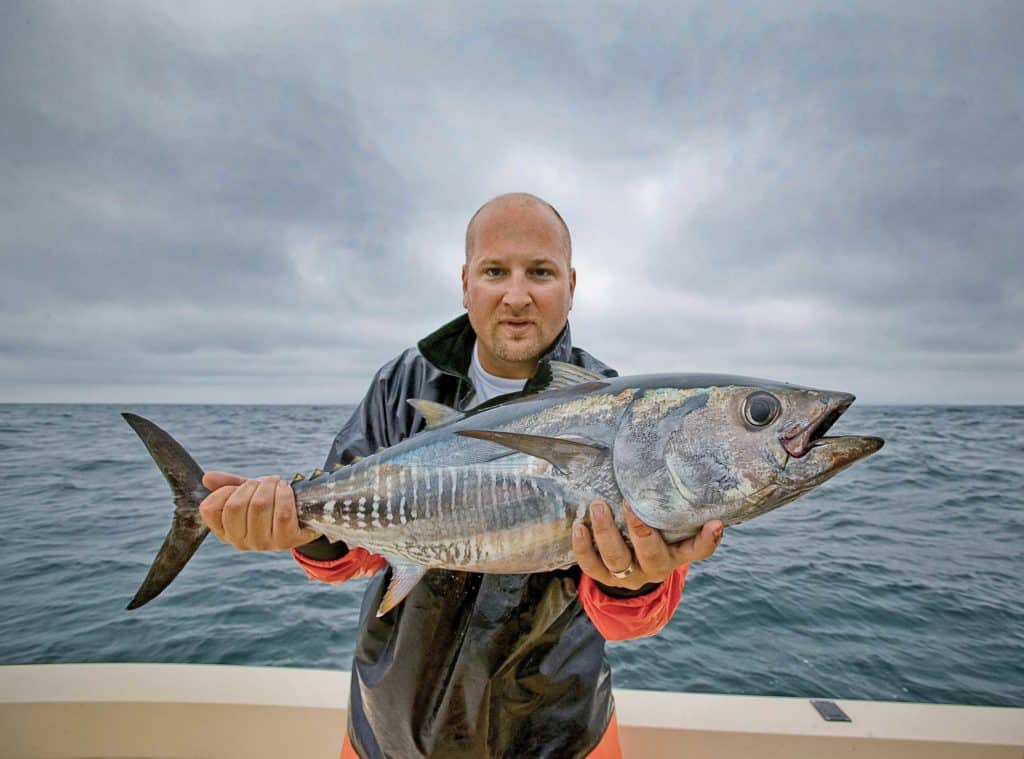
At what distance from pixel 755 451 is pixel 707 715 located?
212cm

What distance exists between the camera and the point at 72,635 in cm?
607

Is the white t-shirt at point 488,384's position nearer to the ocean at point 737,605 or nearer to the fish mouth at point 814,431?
the fish mouth at point 814,431

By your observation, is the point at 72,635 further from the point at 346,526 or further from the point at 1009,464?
the point at 1009,464

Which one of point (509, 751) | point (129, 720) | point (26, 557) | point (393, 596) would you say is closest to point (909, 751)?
point (509, 751)

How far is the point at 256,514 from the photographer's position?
201 centimetres

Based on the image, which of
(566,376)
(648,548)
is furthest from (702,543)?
(566,376)

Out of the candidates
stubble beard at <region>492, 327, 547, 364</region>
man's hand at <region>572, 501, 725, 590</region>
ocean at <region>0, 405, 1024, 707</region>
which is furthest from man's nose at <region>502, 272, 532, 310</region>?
ocean at <region>0, 405, 1024, 707</region>

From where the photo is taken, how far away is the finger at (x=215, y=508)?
2.03 meters

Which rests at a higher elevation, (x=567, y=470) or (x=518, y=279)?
(x=518, y=279)

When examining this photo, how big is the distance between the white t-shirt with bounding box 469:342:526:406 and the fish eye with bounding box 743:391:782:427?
118cm

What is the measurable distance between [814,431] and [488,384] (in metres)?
1.43

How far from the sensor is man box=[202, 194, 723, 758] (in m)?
2.00

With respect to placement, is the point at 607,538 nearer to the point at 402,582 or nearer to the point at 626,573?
the point at 626,573

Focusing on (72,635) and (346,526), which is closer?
(346,526)
